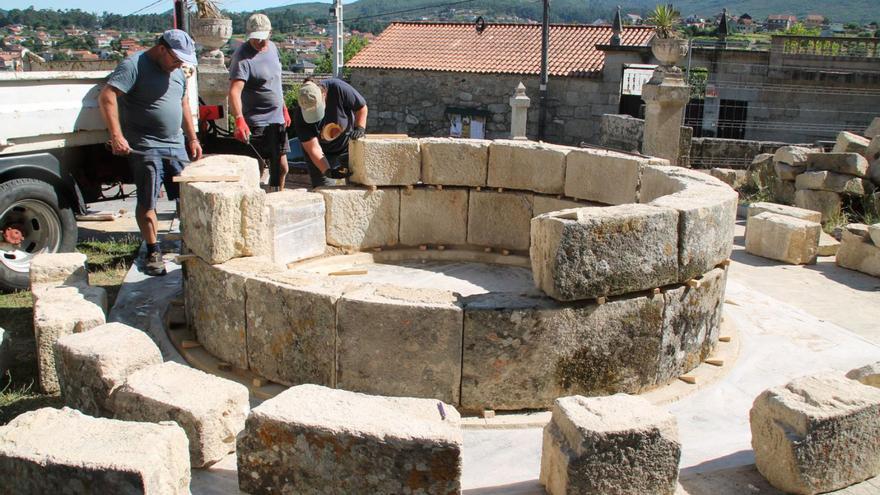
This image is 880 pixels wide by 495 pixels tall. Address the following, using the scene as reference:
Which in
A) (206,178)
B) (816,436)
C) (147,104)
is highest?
(147,104)

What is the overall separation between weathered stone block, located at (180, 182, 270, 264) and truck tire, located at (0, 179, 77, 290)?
2317 mm

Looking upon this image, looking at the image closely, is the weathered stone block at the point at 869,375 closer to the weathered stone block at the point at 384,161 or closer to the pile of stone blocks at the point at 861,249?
the pile of stone blocks at the point at 861,249

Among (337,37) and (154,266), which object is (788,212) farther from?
(337,37)

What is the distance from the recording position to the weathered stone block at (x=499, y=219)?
30.1 ft

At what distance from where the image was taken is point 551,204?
8.98 metres

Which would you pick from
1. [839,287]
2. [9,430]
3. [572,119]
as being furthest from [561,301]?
[572,119]

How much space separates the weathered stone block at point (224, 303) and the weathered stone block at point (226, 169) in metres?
0.80

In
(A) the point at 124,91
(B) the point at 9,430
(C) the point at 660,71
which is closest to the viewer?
(B) the point at 9,430

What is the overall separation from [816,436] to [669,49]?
1103cm

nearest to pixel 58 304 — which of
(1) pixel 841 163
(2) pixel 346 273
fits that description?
(2) pixel 346 273

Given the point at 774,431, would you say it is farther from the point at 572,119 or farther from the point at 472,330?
the point at 572,119

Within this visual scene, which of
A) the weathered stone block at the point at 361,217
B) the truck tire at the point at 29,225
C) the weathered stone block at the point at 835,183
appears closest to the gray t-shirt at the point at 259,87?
the weathered stone block at the point at 361,217

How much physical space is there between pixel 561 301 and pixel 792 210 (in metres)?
6.47

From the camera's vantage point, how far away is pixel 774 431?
14.7 feet
